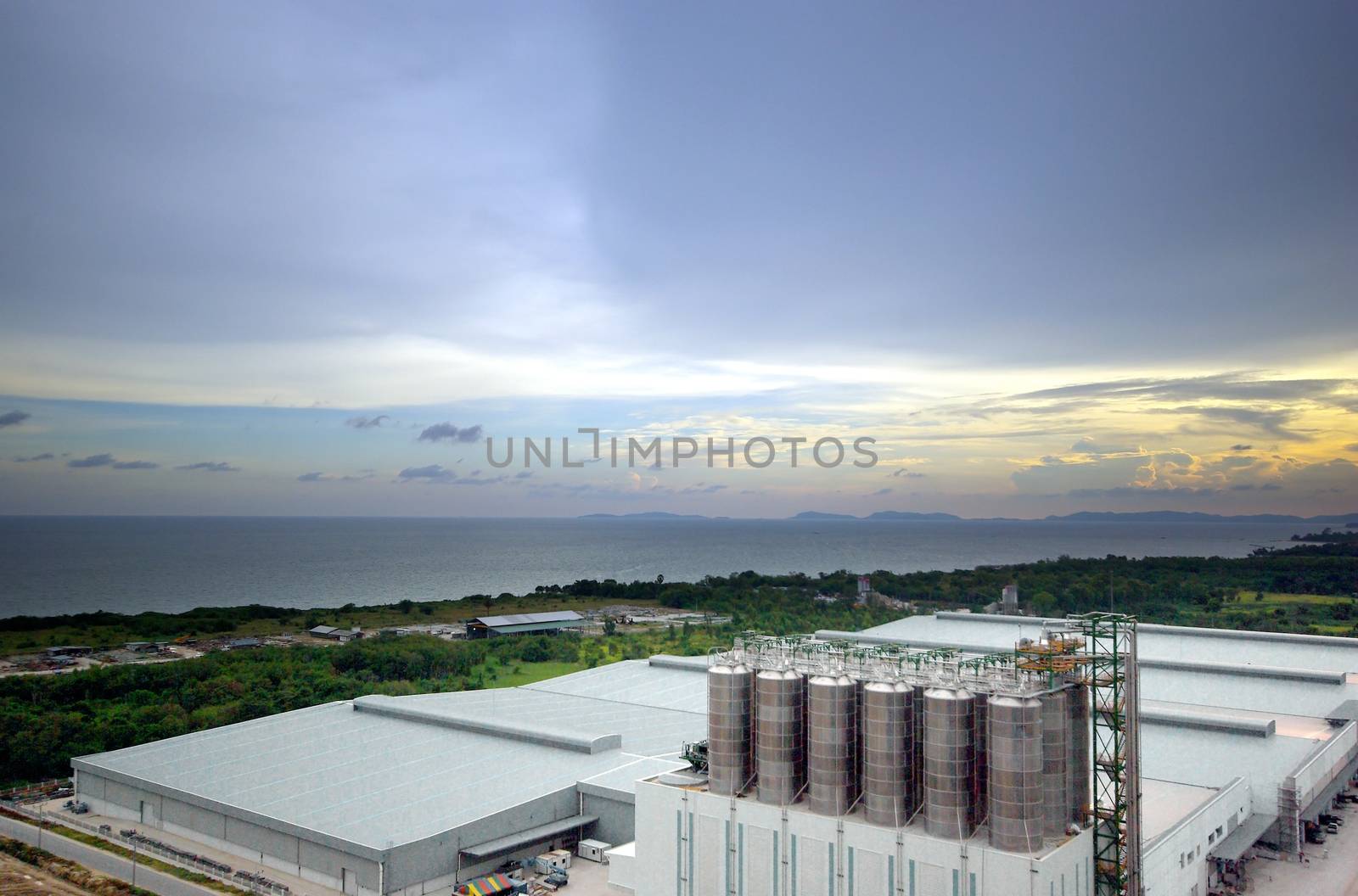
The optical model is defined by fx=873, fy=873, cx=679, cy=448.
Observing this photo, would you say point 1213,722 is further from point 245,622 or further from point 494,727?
point 245,622

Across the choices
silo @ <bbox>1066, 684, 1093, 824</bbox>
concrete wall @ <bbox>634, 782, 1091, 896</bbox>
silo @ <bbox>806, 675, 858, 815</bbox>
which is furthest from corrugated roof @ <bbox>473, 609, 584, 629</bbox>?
silo @ <bbox>1066, 684, 1093, 824</bbox>

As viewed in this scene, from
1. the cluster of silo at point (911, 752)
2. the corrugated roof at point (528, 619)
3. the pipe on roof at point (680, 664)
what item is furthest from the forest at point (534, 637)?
the cluster of silo at point (911, 752)

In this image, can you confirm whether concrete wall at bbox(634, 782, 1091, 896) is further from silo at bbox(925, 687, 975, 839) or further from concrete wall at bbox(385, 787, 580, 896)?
concrete wall at bbox(385, 787, 580, 896)

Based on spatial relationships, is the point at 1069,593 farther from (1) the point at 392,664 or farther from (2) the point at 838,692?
(2) the point at 838,692

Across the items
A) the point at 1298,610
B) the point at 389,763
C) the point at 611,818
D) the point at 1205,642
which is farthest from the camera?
the point at 1298,610

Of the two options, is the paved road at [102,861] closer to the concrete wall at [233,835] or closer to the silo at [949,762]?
the concrete wall at [233,835]

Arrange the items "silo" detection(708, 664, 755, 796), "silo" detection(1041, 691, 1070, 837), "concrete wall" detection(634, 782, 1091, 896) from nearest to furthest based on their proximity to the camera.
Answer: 1. "concrete wall" detection(634, 782, 1091, 896)
2. "silo" detection(1041, 691, 1070, 837)
3. "silo" detection(708, 664, 755, 796)

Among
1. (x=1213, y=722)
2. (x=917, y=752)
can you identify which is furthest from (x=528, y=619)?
(x=917, y=752)
